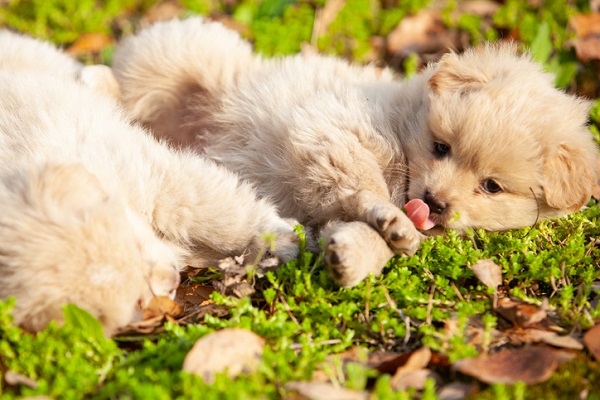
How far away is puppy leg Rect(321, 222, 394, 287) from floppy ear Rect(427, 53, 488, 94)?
103cm

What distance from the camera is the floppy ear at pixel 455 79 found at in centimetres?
358

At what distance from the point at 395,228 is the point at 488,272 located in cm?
50

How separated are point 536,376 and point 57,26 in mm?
5406

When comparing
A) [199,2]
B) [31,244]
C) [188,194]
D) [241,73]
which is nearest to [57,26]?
[199,2]

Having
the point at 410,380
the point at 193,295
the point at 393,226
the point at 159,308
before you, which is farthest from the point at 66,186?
the point at 410,380

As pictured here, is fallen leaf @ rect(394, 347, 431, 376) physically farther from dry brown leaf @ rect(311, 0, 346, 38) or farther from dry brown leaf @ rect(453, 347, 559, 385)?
dry brown leaf @ rect(311, 0, 346, 38)

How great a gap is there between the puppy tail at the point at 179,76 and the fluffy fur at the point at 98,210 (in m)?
0.70

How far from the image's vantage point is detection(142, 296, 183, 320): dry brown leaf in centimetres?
286

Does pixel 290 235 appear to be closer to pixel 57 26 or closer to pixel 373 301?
pixel 373 301

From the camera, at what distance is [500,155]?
3.36m

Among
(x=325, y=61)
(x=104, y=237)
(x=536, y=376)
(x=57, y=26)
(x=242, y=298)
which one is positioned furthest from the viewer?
(x=57, y=26)

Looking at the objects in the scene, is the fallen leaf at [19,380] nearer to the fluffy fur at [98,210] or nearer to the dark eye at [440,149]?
the fluffy fur at [98,210]

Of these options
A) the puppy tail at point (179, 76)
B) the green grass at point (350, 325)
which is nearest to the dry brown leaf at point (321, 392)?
the green grass at point (350, 325)

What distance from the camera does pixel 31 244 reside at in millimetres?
2555
